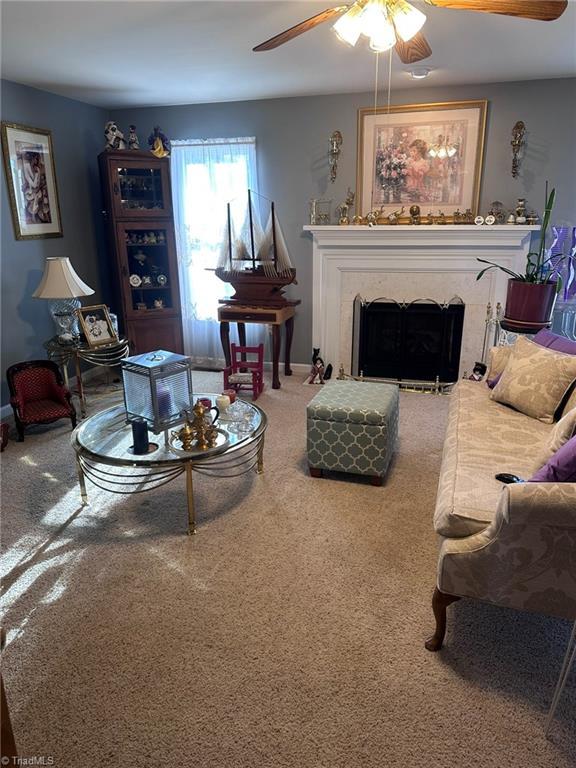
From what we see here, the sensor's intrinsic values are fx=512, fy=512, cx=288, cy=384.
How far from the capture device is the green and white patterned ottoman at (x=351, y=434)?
112 inches

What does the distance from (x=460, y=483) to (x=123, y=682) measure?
1.40m

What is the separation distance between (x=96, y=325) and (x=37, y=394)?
0.73m

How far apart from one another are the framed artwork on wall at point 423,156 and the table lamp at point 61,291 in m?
2.49

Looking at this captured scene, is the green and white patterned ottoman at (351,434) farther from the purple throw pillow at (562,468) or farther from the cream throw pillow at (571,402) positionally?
the purple throw pillow at (562,468)

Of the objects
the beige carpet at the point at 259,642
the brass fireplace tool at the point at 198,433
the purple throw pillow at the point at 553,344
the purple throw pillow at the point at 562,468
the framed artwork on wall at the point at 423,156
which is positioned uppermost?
the framed artwork on wall at the point at 423,156

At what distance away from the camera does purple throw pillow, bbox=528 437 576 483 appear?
165 cm

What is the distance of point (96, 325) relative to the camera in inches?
164

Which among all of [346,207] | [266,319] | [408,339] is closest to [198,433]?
[266,319]

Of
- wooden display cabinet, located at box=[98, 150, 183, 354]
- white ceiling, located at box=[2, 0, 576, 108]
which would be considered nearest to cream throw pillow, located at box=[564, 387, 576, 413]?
white ceiling, located at box=[2, 0, 576, 108]

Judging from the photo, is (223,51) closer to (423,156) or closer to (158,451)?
(423,156)

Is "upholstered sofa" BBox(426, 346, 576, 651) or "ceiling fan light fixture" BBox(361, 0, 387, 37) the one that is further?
"ceiling fan light fixture" BBox(361, 0, 387, 37)

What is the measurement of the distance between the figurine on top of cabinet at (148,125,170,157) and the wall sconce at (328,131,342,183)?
4.75 ft

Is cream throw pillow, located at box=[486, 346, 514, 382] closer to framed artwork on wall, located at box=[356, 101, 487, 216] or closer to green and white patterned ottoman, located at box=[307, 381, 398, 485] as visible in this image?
green and white patterned ottoman, located at box=[307, 381, 398, 485]

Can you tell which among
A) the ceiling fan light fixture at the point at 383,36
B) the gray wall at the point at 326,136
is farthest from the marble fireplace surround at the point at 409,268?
the ceiling fan light fixture at the point at 383,36
